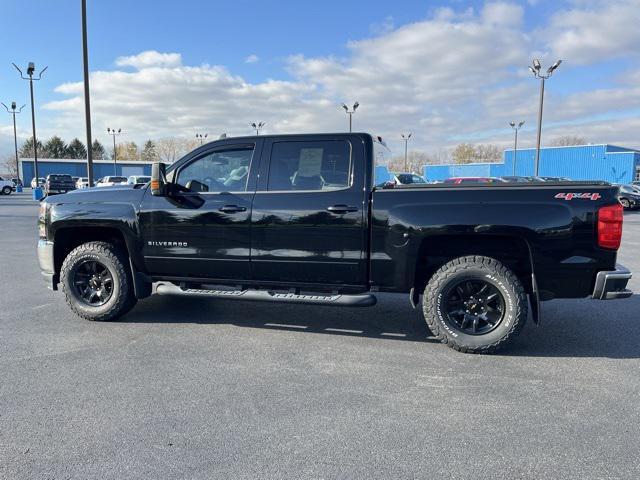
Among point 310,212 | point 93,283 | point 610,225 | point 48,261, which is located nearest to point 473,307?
point 610,225

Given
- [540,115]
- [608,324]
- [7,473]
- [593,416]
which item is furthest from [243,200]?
[540,115]

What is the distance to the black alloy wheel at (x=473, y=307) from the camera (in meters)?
4.57

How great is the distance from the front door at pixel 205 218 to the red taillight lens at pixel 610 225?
323cm

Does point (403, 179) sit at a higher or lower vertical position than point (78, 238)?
higher

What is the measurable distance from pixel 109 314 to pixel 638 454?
16.3ft

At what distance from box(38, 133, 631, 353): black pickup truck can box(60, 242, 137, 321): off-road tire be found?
0.02 metres

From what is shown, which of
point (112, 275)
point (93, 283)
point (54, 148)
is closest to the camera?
point (112, 275)

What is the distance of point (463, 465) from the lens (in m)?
2.80

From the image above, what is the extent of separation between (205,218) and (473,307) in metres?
2.81

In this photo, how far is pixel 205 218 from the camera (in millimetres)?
5043

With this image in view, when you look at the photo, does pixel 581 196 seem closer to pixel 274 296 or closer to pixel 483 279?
pixel 483 279

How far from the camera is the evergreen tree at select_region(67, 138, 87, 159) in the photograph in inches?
3875

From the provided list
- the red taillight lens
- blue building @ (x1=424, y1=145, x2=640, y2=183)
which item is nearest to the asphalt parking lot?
the red taillight lens

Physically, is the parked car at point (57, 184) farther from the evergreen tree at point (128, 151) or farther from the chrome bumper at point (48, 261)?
the evergreen tree at point (128, 151)
